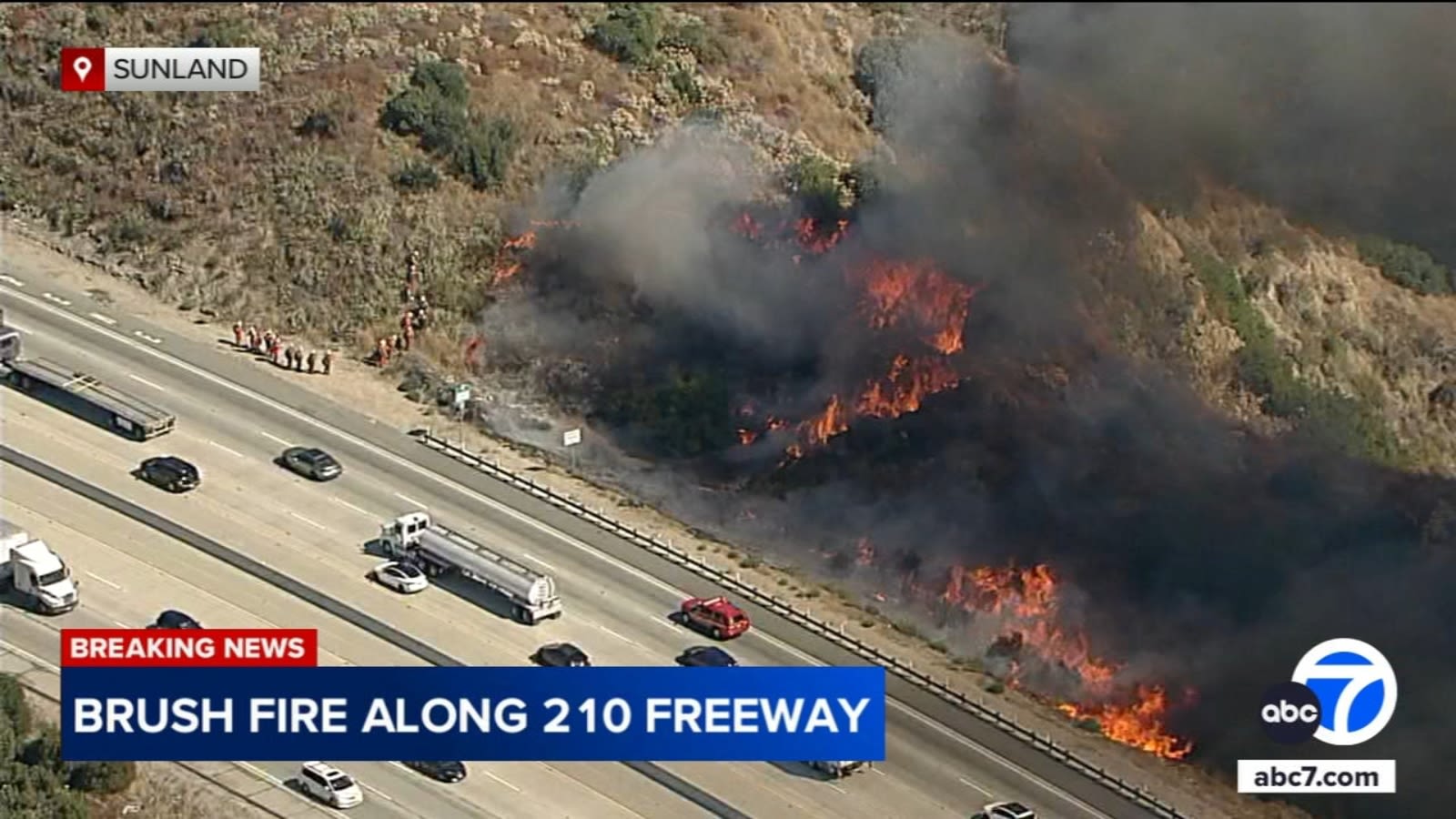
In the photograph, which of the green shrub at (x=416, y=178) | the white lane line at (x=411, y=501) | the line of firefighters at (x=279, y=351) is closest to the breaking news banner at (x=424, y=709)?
the white lane line at (x=411, y=501)

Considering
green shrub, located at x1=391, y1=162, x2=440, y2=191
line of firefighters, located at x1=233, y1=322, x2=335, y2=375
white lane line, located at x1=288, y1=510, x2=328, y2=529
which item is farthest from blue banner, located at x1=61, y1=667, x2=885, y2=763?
green shrub, located at x1=391, y1=162, x2=440, y2=191

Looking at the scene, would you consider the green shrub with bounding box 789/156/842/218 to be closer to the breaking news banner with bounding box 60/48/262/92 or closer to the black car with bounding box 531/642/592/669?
the breaking news banner with bounding box 60/48/262/92

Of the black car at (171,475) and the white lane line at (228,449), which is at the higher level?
the white lane line at (228,449)

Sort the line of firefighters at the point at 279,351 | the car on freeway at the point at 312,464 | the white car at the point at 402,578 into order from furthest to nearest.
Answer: the line of firefighters at the point at 279,351 → the car on freeway at the point at 312,464 → the white car at the point at 402,578

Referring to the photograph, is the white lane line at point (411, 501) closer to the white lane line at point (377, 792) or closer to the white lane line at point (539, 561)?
the white lane line at point (539, 561)

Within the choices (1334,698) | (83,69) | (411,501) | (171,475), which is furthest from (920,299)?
(83,69)

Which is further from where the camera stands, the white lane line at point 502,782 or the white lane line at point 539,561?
the white lane line at point 539,561
